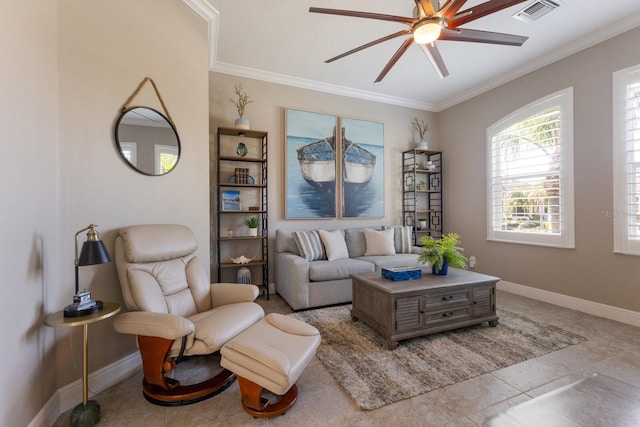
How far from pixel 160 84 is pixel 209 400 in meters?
2.34

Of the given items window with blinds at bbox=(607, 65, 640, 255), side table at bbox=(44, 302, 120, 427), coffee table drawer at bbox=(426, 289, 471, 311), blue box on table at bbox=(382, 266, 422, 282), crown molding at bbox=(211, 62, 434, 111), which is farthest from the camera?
crown molding at bbox=(211, 62, 434, 111)

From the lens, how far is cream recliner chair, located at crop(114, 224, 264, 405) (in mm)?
1582

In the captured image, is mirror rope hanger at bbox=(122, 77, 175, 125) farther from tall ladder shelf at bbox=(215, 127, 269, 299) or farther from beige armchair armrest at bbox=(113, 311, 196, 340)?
beige armchair armrest at bbox=(113, 311, 196, 340)

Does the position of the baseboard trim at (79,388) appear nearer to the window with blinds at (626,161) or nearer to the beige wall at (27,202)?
the beige wall at (27,202)

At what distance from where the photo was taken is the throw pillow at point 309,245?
3533 mm

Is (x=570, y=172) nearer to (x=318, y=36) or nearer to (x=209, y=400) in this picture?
(x=318, y=36)

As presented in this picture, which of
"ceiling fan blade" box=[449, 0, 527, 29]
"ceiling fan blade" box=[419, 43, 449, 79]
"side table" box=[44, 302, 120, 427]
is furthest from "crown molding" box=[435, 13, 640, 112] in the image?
"side table" box=[44, 302, 120, 427]

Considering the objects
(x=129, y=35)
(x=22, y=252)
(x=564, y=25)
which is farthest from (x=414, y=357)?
(x=564, y=25)

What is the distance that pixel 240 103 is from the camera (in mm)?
3645

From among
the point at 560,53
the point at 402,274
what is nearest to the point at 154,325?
the point at 402,274

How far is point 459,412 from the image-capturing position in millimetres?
1577

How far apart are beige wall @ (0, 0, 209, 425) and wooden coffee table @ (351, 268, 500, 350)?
5.62 feet

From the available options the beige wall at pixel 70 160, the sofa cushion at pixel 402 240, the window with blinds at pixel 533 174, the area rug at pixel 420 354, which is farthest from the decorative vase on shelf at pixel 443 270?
the beige wall at pixel 70 160

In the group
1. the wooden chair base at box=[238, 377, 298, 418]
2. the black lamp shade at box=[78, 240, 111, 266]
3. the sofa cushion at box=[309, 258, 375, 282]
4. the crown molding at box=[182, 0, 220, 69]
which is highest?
the crown molding at box=[182, 0, 220, 69]
